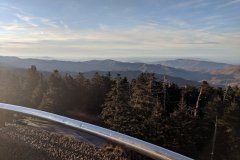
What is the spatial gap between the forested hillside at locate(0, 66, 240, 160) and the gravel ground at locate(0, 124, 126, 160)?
27365mm

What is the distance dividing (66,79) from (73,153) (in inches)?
2373

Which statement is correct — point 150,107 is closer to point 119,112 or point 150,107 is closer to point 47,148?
point 119,112

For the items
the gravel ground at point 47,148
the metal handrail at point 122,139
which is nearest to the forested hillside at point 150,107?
the gravel ground at point 47,148

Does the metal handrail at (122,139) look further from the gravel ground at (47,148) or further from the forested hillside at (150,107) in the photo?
the forested hillside at (150,107)

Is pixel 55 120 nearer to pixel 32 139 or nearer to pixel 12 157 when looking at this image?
pixel 32 139

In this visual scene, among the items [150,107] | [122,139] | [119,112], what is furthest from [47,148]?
[150,107]

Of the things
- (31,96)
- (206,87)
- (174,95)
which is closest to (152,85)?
(174,95)

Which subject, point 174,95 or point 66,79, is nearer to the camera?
point 174,95

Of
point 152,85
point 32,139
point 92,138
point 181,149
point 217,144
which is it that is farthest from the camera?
point 152,85

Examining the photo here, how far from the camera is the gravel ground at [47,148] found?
3.34 metres

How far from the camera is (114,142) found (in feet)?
10.7

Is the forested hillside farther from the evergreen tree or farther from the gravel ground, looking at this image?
the gravel ground

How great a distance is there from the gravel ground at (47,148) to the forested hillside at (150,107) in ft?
89.8

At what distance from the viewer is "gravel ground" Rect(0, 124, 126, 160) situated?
334cm
